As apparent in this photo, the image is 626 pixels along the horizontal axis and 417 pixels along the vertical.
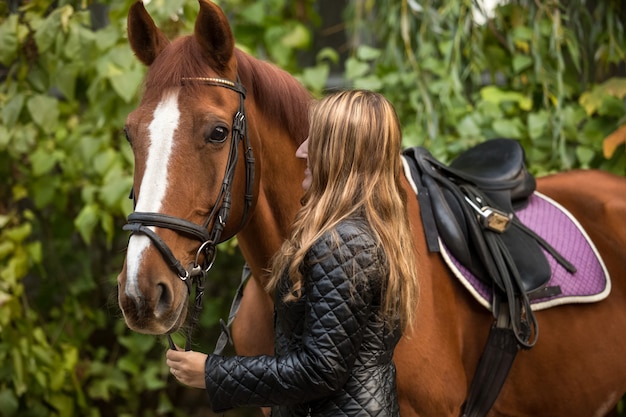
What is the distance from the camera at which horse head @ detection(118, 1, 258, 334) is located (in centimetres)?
150

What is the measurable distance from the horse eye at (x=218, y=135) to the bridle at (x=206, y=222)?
0.03 m

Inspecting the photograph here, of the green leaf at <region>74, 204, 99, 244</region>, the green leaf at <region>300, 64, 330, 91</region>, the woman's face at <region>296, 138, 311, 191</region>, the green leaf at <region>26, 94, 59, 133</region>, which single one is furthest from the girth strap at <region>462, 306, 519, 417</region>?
the green leaf at <region>26, 94, 59, 133</region>

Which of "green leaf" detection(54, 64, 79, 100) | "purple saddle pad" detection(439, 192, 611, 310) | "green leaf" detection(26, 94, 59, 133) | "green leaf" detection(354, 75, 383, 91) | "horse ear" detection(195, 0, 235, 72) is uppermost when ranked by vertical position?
"horse ear" detection(195, 0, 235, 72)

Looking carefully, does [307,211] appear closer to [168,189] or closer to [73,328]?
[168,189]

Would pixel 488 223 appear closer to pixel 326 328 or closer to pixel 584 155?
pixel 326 328

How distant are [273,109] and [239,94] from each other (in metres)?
0.15

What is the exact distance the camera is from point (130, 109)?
316 cm

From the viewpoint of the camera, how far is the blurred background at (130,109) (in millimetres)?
3096

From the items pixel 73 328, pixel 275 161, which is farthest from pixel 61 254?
pixel 275 161

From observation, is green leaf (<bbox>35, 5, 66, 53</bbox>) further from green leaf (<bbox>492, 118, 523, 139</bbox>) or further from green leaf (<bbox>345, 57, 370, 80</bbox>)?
green leaf (<bbox>492, 118, 523, 139</bbox>)

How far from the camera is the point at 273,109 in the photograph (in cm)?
187

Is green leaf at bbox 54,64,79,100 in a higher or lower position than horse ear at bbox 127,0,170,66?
lower

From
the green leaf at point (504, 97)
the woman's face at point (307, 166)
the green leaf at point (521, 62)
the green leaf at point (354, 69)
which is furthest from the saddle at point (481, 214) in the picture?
the green leaf at point (354, 69)

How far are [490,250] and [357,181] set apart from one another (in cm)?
74
